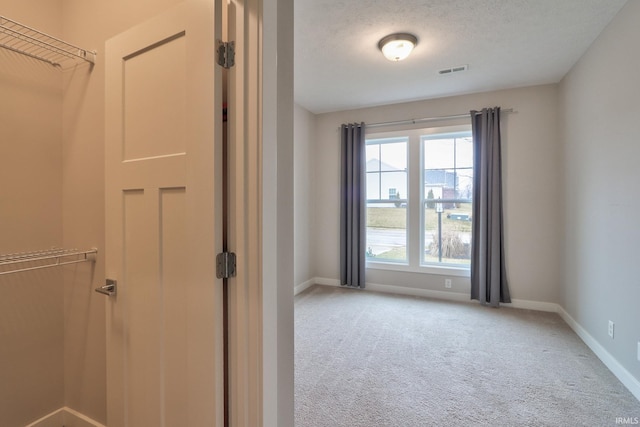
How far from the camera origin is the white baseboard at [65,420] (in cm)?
156

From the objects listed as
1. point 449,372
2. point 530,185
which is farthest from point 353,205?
point 449,372

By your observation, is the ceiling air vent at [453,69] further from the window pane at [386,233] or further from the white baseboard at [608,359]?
the white baseboard at [608,359]

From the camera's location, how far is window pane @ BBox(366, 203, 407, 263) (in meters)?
4.37

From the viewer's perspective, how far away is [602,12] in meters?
2.21

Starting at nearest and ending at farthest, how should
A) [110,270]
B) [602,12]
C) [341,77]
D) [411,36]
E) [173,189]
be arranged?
[173,189] → [110,270] → [602,12] → [411,36] → [341,77]

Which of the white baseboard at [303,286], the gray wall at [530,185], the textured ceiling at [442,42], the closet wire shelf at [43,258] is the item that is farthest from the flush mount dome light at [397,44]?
the white baseboard at [303,286]

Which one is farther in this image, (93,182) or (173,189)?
(93,182)

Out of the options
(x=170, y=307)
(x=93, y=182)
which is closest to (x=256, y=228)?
(x=170, y=307)

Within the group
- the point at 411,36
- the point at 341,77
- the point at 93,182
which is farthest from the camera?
the point at 341,77

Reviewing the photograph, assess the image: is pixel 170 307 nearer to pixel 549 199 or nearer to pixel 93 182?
pixel 93 182

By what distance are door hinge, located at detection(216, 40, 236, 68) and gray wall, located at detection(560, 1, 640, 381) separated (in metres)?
2.62

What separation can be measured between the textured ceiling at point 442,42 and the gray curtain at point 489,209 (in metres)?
0.53

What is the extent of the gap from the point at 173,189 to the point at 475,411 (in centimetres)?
217

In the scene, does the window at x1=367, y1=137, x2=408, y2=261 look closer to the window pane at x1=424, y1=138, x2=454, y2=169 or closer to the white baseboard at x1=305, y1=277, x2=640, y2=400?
the window pane at x1=424, y1=138, x2=454, y2=169
